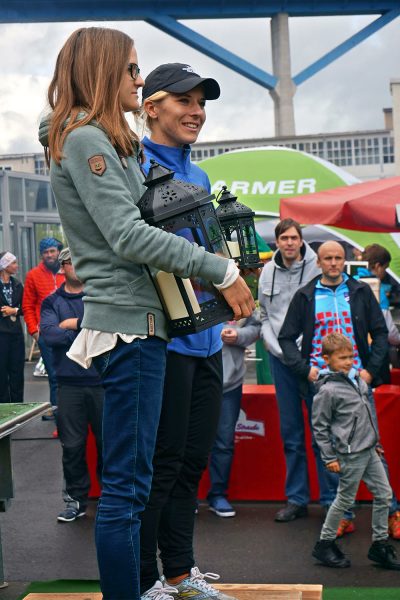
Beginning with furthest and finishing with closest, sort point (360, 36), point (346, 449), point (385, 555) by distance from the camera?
point (360, 36) < point (346, 449) < point (385, 555)

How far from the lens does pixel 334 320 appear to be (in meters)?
6.45

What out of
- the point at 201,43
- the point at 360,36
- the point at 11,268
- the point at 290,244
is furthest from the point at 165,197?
the point at 360,36

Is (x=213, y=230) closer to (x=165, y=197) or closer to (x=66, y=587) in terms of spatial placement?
(x=165, y=197)

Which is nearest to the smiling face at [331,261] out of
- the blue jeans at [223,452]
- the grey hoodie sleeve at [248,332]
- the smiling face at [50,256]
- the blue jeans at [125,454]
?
the grey hoodie sleeve at [248,332]

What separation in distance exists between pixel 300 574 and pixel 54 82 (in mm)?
3298

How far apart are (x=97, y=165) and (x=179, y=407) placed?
2.83 ft

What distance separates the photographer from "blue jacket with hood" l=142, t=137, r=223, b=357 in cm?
340

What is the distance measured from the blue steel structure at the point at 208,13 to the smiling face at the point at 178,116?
26519 millimetres

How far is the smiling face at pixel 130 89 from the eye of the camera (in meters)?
3.12

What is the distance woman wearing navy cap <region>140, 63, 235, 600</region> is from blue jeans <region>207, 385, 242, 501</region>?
11.1ft

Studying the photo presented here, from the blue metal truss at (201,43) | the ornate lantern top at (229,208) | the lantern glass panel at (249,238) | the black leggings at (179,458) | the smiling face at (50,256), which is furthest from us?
the blue metal truss at (201,43)

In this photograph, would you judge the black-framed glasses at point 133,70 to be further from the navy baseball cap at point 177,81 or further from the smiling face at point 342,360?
the smiling face at point 342,360

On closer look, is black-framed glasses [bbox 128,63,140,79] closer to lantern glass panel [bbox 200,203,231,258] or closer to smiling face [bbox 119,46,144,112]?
smiling face [bbox 119,46,144,112]

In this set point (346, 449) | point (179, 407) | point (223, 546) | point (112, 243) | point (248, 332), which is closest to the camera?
point (112, 243)
